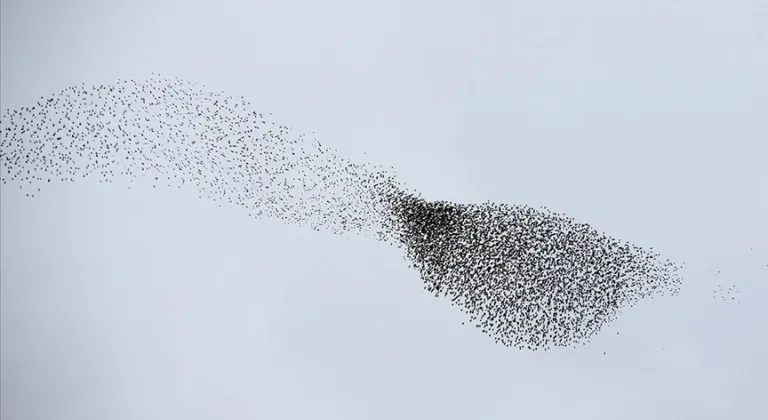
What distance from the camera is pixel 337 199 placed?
319cm

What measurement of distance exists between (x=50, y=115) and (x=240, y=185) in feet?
3.67

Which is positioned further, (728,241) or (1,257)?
(1,257)

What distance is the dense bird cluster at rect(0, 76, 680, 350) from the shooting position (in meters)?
3.07

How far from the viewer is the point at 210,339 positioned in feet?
10.4

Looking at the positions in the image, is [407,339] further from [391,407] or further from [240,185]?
[240,185]

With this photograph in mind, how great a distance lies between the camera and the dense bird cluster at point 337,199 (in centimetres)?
307

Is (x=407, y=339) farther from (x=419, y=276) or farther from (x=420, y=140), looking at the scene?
(x=420, y=140)

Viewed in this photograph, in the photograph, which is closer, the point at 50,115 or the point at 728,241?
the point at 728,241

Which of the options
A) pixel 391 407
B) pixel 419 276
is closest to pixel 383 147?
pixel 419 276

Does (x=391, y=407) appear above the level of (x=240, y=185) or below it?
below
